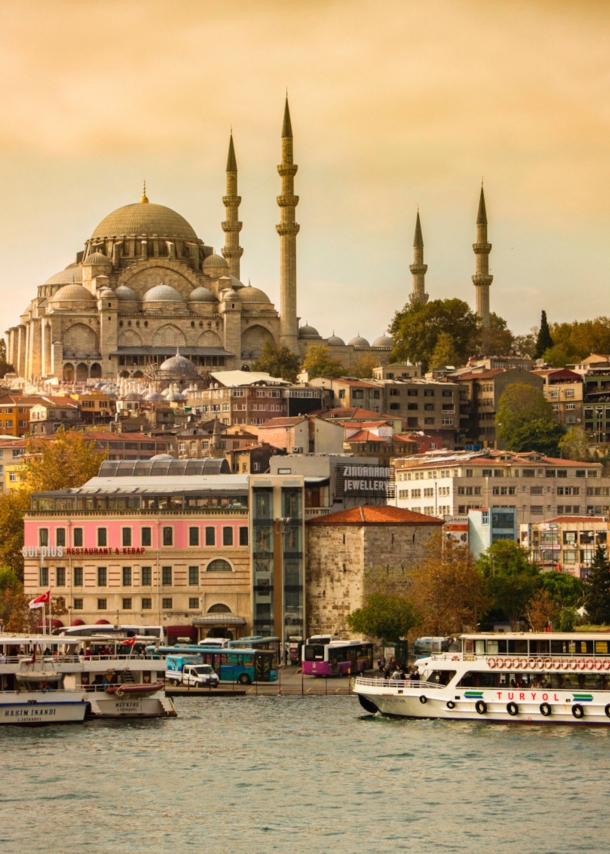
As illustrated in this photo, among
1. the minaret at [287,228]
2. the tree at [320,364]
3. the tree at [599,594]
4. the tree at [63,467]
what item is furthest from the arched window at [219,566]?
the minaret at [287,228]

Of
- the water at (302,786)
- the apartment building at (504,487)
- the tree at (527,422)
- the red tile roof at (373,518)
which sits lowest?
the water at (302,786)

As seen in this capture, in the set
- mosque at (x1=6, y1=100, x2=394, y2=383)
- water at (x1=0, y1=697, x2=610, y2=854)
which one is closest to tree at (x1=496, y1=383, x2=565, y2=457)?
mosque at (x1=6, y1=100, x2=394, y2=383)

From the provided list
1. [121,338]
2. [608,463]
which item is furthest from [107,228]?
[608,463]

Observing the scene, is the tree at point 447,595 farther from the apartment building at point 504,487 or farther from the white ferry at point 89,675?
the apartment building at point 504,487

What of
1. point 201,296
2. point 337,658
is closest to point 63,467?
point 337,658

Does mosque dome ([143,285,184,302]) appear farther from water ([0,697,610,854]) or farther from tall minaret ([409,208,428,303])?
water ([0,697,610,854])

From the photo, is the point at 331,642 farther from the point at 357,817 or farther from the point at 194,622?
the point at 357,817

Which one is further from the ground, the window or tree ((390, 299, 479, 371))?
tree ((390, 299, 479, 371))
